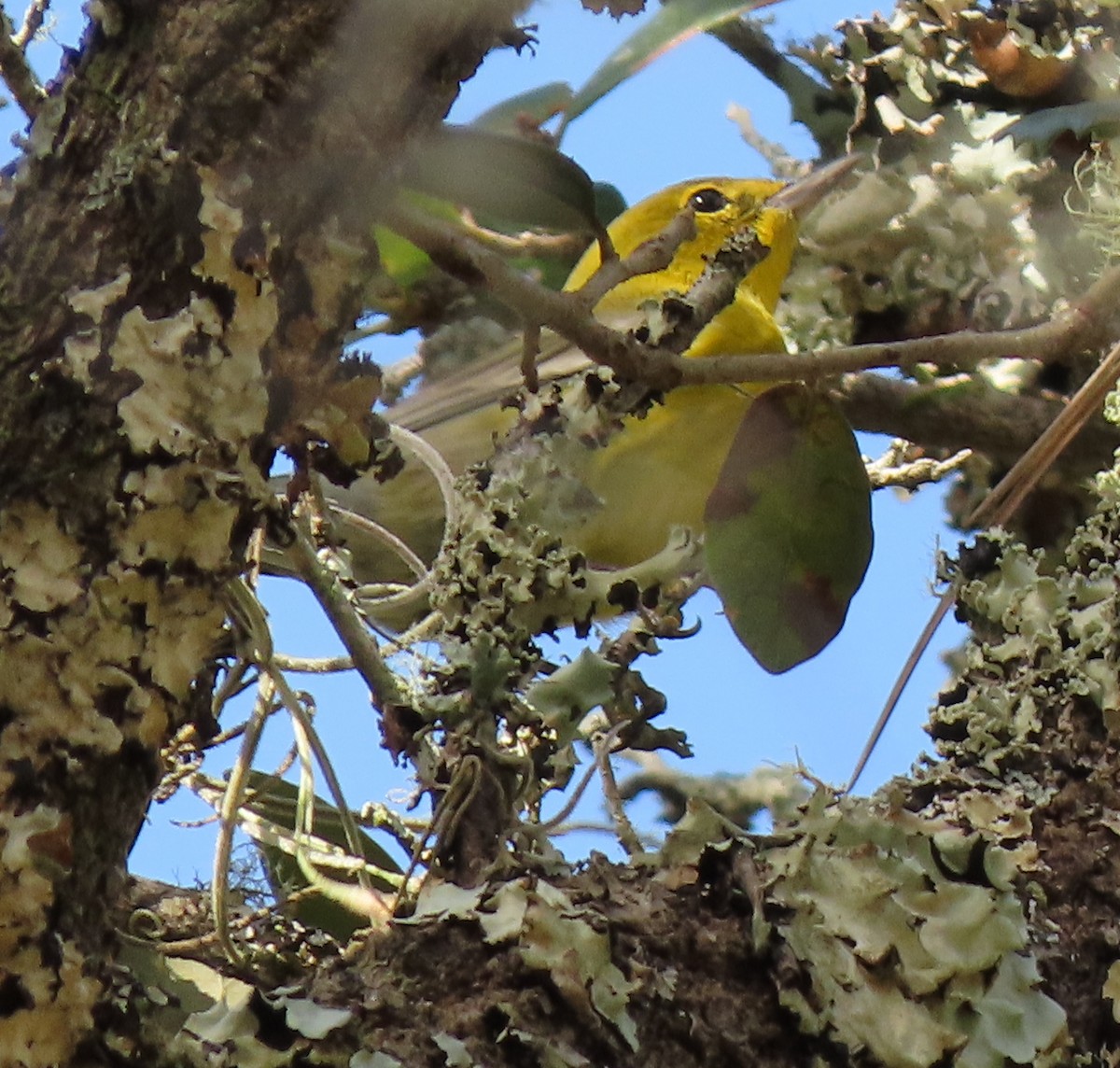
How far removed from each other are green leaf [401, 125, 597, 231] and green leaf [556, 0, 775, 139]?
83 millimetres

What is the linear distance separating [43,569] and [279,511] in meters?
0.08

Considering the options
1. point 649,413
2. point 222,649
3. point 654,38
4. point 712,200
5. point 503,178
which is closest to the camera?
point 222,649

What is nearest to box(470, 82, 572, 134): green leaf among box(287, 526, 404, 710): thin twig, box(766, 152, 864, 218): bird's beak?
box(287, 526, 404, 710): thin twig

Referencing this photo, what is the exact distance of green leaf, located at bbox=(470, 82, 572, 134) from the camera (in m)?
0.71

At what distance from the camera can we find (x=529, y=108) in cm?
81

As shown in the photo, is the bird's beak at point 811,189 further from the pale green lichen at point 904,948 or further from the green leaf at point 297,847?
the pale green lichen at point 904,948

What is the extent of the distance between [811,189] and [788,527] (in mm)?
538

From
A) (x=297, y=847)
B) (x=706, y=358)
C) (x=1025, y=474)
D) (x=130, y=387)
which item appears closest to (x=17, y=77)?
(x=130, y=387)

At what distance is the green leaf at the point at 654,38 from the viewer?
2.57 feet

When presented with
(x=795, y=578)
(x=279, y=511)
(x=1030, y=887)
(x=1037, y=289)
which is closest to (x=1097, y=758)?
(x=1030, y=887)

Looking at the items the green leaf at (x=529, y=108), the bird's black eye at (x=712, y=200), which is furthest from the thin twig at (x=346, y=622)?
the bird's black eye at (x=712, y=200)

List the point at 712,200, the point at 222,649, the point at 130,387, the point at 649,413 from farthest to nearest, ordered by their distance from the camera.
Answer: the point at 712,200, the point at 649,413, the point at 222,649, the point at 130,387

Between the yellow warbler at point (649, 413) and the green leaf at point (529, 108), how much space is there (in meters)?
0.14

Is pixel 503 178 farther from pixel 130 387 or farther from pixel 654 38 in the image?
pixel 130 387
